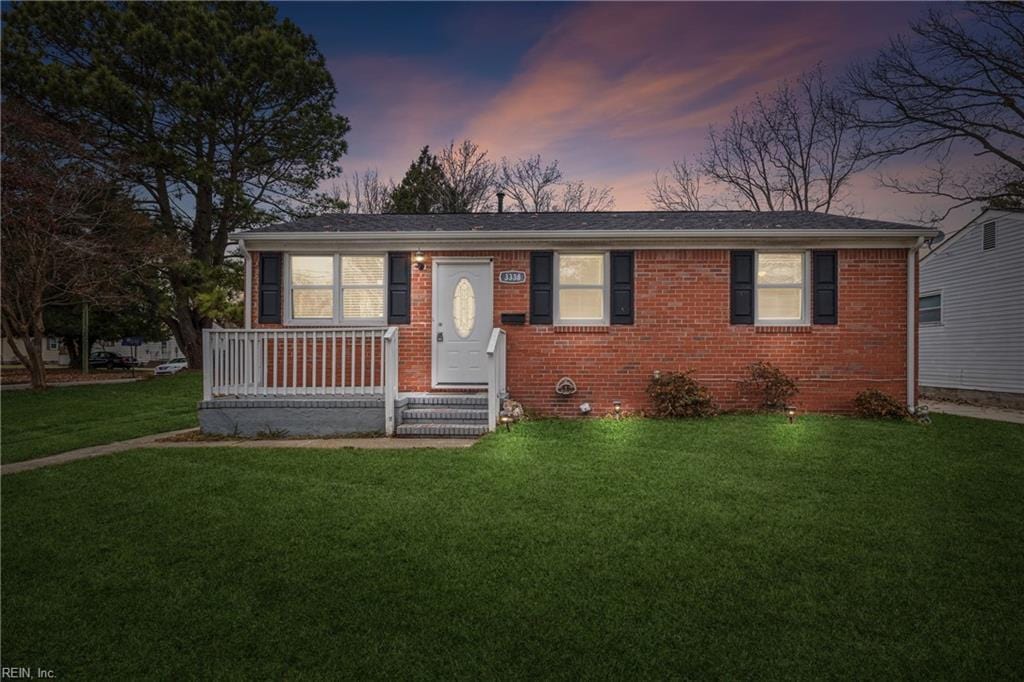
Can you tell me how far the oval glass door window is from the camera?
914cm

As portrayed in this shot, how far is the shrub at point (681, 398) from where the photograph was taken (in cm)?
851

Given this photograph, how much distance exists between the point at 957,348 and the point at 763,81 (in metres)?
12.3

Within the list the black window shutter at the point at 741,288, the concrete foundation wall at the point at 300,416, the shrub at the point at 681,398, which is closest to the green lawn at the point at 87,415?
the concrete foundation wall at the point at 300,416

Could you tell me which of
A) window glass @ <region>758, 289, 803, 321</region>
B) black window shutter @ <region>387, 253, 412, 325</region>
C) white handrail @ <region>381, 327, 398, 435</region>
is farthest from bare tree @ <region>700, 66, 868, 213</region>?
white handrail @ <region>381, 327, 398, 435</region>

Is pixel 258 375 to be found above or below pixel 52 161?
below

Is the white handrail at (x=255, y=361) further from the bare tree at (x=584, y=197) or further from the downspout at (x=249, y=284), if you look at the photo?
the bare tree at (x=584, y=197)

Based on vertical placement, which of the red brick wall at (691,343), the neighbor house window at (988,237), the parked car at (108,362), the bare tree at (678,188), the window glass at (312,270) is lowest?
the parked car at (108,362)

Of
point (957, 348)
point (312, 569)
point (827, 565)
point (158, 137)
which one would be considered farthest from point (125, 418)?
point (957, 348)

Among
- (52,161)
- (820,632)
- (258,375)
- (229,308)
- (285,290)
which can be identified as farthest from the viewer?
(229,308)

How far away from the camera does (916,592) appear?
2951 millimetres

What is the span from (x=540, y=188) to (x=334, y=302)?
19.8 meters

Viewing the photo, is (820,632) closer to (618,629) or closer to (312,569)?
(618,629)

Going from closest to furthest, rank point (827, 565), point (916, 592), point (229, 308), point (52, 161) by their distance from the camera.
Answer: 1. point (916, 592)
2. point (827, 565)
3. point (52, 161)
4. point (229, 308)

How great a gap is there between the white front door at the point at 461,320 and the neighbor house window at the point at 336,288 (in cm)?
111
